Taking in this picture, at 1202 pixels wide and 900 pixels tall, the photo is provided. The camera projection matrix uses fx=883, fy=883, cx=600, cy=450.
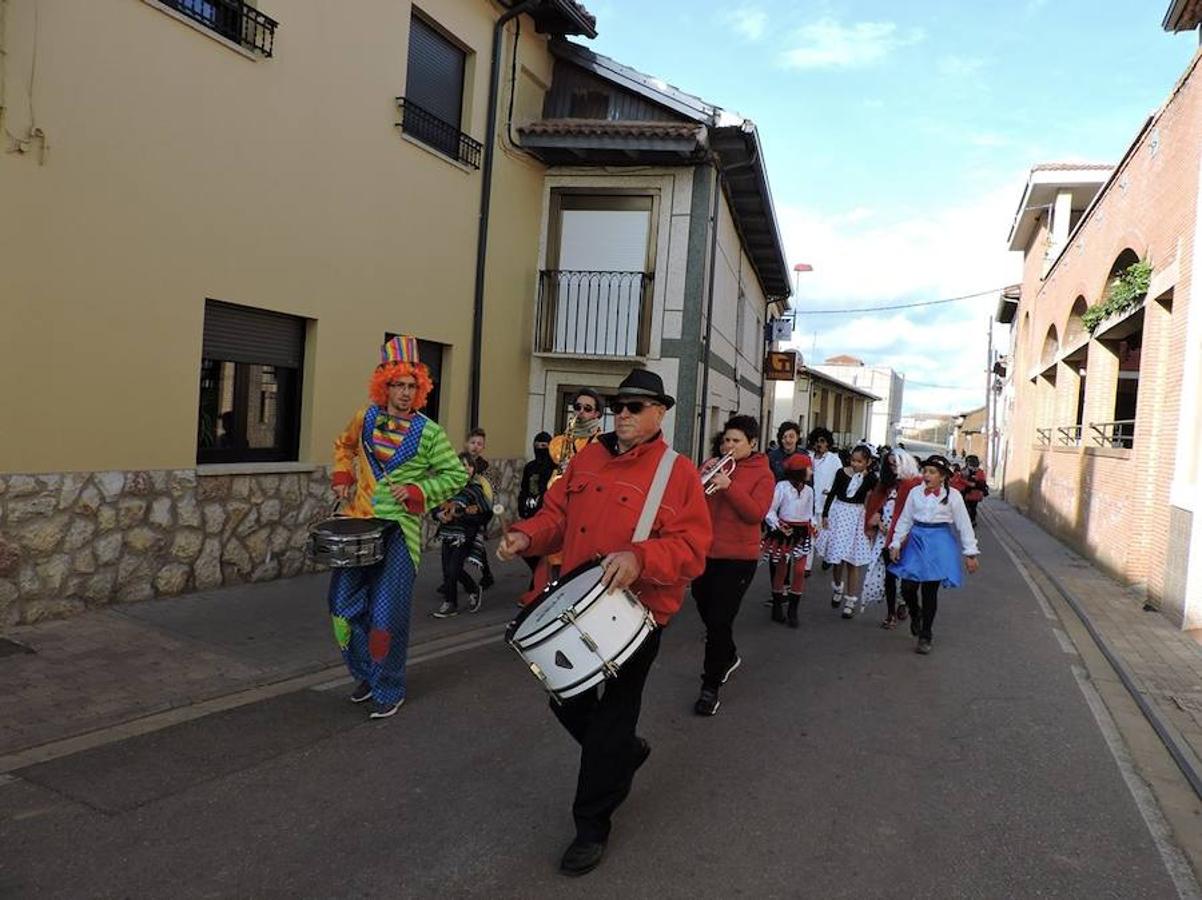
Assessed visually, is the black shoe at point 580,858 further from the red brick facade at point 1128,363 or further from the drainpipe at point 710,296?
the drainpipe at point 710,296

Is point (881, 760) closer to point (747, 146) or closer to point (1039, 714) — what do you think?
point (1039, 714)

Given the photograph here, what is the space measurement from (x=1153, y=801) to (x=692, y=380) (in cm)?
892

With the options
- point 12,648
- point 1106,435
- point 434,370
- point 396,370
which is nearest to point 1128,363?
point 1106,435

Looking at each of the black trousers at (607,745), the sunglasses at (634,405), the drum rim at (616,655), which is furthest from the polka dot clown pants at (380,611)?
the sunglasses at (634,405)

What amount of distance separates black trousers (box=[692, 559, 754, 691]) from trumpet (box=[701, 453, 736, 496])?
0.49m

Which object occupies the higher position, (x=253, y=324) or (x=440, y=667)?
(x=253, y=324)

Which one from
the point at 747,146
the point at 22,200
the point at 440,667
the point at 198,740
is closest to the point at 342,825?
the point at 198,740

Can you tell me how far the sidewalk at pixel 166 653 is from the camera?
4672 millimetres

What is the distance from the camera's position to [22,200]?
19.5ft

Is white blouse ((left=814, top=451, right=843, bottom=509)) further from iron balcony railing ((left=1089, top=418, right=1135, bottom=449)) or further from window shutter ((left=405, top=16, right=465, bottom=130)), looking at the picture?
iron balcony railing ((left=1089, top=418, right=1135, bottom=449))

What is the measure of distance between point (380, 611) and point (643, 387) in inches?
85.6

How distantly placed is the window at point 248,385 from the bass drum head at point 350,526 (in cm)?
364

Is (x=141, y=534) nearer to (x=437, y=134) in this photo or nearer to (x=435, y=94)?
(x=437, y=134)

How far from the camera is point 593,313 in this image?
13.0 meters
